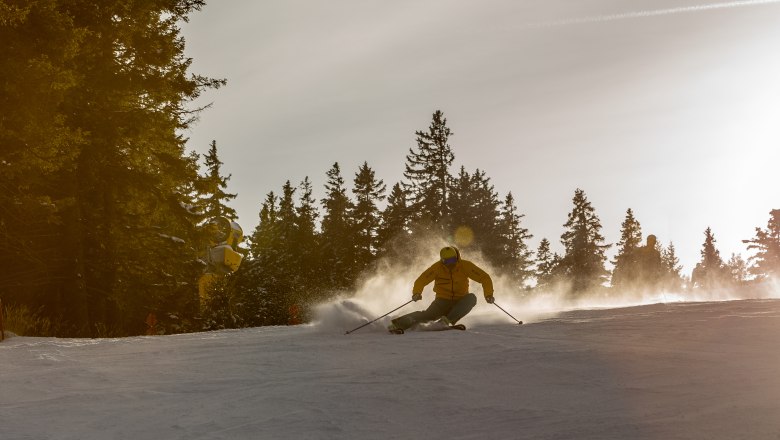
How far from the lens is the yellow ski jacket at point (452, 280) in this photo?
1212cm

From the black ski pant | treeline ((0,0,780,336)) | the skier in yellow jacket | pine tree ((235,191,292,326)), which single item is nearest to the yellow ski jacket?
the skier in yellow jacket

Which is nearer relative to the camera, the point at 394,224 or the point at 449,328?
the point at 449,328

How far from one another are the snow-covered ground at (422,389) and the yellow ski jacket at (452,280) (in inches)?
144

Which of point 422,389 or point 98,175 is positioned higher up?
point 98,175

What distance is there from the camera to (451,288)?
12.1 meters

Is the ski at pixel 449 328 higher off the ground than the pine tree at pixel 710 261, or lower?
lower

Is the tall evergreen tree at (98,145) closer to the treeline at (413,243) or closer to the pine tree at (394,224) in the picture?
the treeline at (413,243)

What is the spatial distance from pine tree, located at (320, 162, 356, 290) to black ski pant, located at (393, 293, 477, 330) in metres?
42.6

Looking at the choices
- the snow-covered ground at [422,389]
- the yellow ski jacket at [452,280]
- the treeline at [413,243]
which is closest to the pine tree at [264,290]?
the treeline at [413,243]

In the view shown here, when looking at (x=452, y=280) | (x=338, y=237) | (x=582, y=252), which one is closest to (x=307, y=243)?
(x=338, y=237)

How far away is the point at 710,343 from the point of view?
6.89 metres

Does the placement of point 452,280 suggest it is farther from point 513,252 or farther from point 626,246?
point 626,246

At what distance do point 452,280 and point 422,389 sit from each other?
23.2 feet

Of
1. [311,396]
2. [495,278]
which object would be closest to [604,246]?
[495,278]
